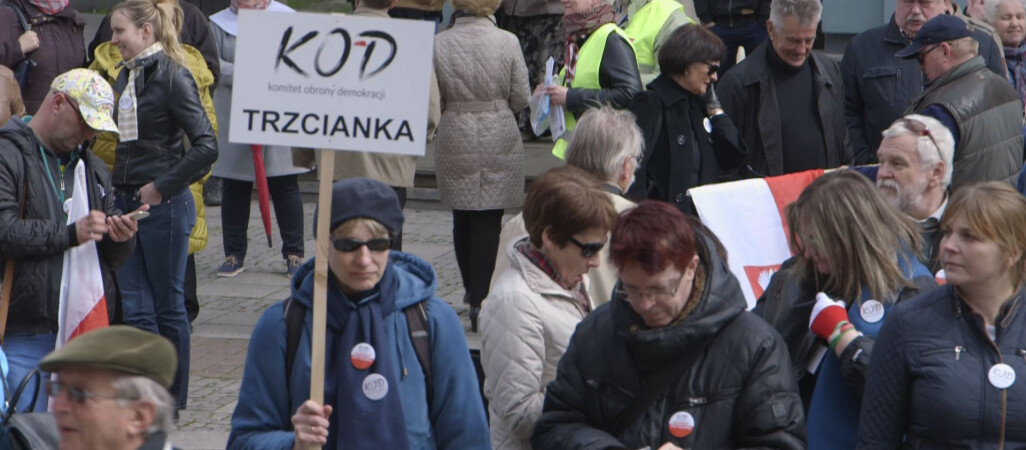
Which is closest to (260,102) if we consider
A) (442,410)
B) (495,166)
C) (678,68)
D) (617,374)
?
(442,410)

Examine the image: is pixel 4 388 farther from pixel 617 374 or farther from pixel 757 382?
pixel 757 382

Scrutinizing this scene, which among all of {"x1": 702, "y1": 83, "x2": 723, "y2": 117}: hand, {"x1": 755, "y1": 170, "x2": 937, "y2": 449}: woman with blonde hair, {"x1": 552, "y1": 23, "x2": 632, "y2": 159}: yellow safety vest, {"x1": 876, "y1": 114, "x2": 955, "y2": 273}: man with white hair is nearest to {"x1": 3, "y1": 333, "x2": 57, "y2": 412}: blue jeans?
{"x1": 552, "y1": 23, "x2": 632, "y2": 159}: yellow safety vest

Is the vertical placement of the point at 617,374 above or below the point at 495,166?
above

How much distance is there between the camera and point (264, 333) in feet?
12.6

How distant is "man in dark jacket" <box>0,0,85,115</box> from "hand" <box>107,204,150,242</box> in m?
4.56

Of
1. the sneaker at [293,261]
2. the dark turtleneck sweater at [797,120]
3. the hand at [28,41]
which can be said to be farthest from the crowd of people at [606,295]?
the hand at [28,41]

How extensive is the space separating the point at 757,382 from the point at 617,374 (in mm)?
364

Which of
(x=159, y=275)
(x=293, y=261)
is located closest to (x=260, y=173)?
(x=293, y=261)

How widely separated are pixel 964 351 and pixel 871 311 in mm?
437

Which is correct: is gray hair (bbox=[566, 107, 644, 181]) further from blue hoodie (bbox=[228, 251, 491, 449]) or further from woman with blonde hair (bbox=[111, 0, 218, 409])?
woman with blonde hair (bbox=[111, 0, 218, 409])

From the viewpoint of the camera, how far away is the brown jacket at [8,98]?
264 inches

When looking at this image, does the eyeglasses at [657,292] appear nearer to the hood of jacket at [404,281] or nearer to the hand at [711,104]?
the hood of jacket at [404,281]

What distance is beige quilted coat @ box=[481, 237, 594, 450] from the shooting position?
417cm

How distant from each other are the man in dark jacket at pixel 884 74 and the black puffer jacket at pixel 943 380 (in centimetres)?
358
